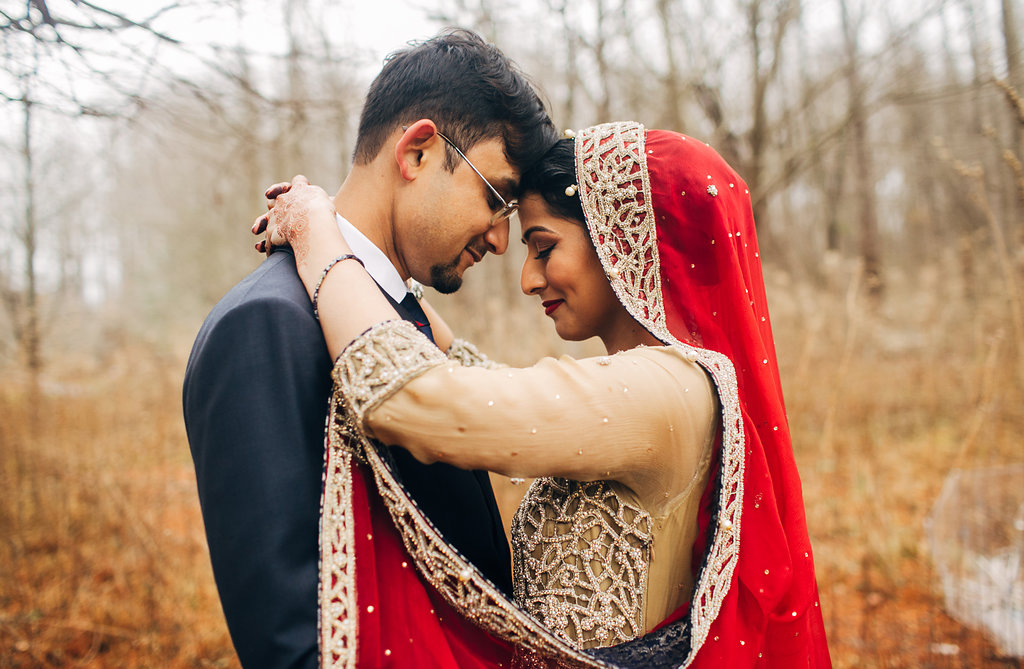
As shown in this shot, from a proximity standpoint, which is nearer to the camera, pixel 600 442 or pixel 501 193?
pixel 600 442

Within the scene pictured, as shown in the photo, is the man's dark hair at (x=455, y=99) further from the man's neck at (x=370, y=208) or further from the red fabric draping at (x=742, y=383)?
the red fabric draping at (x=742, y=383)

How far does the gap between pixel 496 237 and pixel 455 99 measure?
393 millimetres

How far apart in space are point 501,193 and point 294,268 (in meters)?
0.66

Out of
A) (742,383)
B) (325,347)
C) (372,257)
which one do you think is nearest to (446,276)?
(372,257)

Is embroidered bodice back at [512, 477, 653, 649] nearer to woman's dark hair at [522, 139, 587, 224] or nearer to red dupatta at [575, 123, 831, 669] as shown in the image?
red dupatta at [575, 123, 831, 669]

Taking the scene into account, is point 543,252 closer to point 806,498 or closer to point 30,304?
point 806,498

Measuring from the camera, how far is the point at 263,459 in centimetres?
121

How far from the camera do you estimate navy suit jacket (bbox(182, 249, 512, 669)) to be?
3.90ft

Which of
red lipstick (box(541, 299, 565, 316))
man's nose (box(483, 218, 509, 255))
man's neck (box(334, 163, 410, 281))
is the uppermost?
man's neck (box(334, 163, 410, 281))

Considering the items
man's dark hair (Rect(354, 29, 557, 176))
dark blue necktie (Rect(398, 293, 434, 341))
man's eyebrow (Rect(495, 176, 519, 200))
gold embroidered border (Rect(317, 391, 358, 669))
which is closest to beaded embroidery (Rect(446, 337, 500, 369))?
dark blue necktie (Rect(398, 293, 434, 341))

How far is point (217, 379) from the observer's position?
4.06ft

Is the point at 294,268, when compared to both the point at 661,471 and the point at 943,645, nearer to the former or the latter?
the point at 661,471

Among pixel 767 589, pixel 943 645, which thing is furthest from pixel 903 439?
pixel 767 589

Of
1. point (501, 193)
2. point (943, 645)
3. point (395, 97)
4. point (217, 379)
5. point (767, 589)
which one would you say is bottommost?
point (943, 645)
